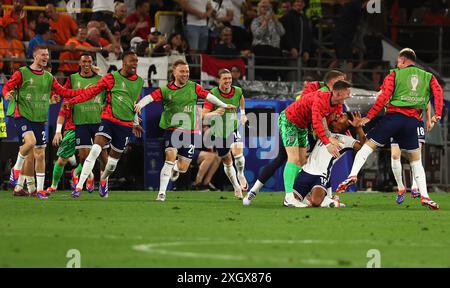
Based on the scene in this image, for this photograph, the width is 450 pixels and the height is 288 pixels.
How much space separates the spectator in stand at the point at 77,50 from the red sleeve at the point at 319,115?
31.3 ft

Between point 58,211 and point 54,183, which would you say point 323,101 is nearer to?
point 58,211

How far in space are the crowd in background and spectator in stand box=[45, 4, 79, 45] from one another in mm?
23

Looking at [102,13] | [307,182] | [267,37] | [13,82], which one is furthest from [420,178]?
[102,13]

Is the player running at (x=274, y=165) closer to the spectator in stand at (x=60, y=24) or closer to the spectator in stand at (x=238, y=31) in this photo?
the spectator in stand at (x=60, y=24)

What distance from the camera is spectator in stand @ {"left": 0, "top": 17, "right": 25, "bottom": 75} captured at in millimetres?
24353

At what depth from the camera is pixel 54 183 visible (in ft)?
68.6

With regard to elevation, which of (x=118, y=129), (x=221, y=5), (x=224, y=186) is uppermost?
(x=221, y=5)

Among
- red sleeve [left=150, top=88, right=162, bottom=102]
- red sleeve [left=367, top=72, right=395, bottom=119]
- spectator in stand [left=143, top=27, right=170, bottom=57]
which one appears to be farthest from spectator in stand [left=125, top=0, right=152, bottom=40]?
red sleeve [left=367, top=72, right=395, bottom=119]

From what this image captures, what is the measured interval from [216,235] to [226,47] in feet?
50.8

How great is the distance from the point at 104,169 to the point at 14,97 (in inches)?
96.9

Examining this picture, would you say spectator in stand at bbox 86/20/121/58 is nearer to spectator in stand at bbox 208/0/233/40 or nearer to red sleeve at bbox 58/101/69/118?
spectator in stand at bbox 208/0/233/40

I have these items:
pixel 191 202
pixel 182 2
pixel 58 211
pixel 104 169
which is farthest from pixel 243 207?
pixel 182 2
